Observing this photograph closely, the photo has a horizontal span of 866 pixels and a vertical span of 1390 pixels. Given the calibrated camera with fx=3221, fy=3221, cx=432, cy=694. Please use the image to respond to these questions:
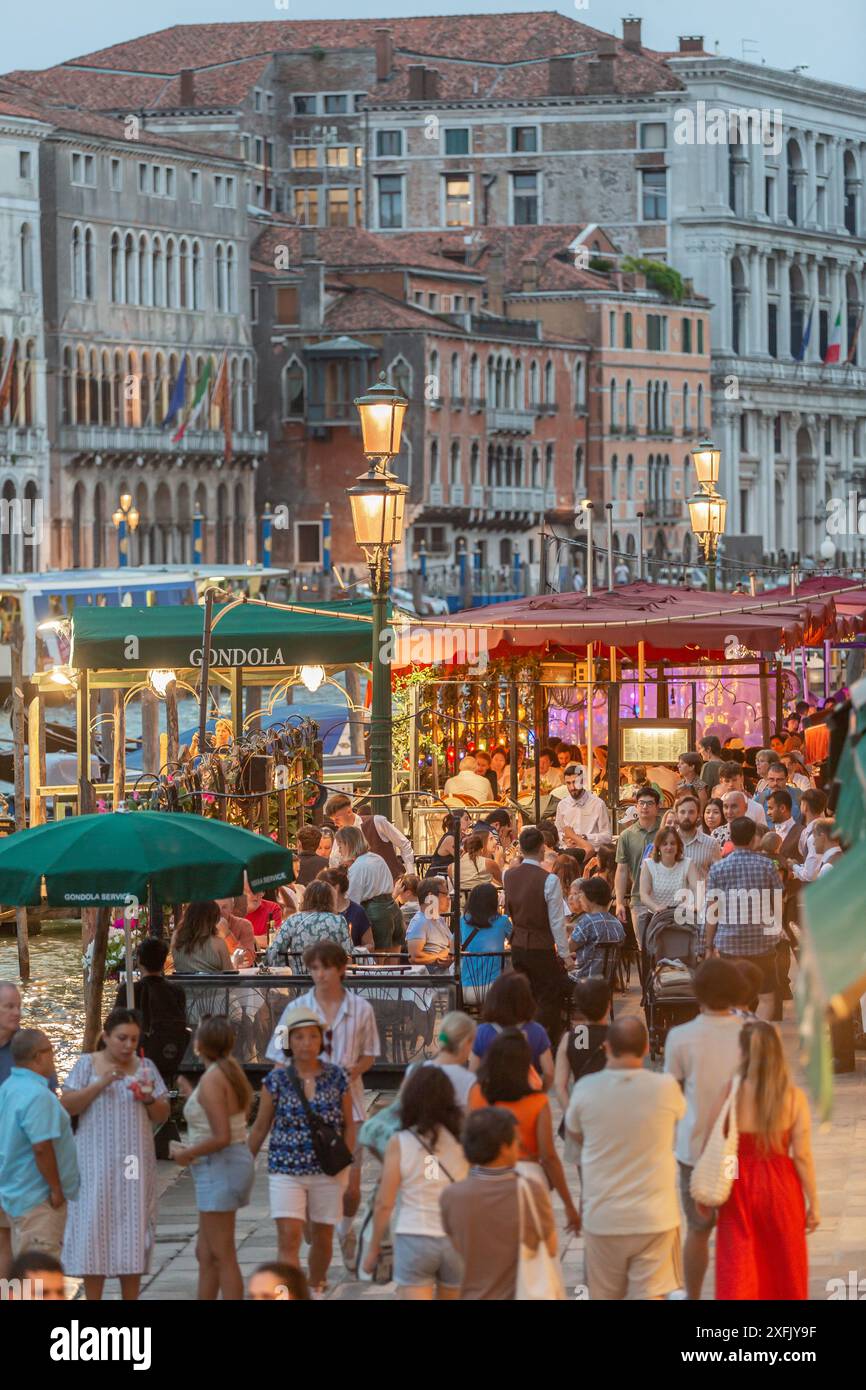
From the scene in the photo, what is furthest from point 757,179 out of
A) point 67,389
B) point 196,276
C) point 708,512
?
point 708,512

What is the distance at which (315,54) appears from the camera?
311 feet

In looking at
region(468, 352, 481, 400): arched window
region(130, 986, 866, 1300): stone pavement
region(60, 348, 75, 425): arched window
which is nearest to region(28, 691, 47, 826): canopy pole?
region(130, 986, 866, 1300): stone pavement

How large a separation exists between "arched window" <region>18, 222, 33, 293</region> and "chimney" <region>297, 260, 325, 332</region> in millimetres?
9926

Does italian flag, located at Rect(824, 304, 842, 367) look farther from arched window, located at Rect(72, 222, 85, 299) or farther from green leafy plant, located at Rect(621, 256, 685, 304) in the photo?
arched window, located at Rect(72, 222, 85, 299)

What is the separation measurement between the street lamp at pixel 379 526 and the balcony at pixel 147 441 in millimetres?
55134

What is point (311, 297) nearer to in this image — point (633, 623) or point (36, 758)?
point (36, 758)

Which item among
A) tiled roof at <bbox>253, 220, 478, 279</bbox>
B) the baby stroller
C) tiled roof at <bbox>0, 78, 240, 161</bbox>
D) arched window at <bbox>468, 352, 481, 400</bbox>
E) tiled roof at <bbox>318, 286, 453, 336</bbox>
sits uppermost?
tiled roof at <bbox>0, 78, 240, 161</bbox>

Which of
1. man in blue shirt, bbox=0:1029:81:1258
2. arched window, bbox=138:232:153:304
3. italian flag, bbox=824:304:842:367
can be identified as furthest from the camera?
italian flag, bbox=824:304:842:367

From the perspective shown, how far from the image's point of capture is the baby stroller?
13.5 metres

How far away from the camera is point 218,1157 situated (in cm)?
933

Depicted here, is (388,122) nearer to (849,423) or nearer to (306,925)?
(849,423)

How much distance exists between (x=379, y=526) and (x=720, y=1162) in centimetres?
845

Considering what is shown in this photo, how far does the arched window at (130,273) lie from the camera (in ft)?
245
